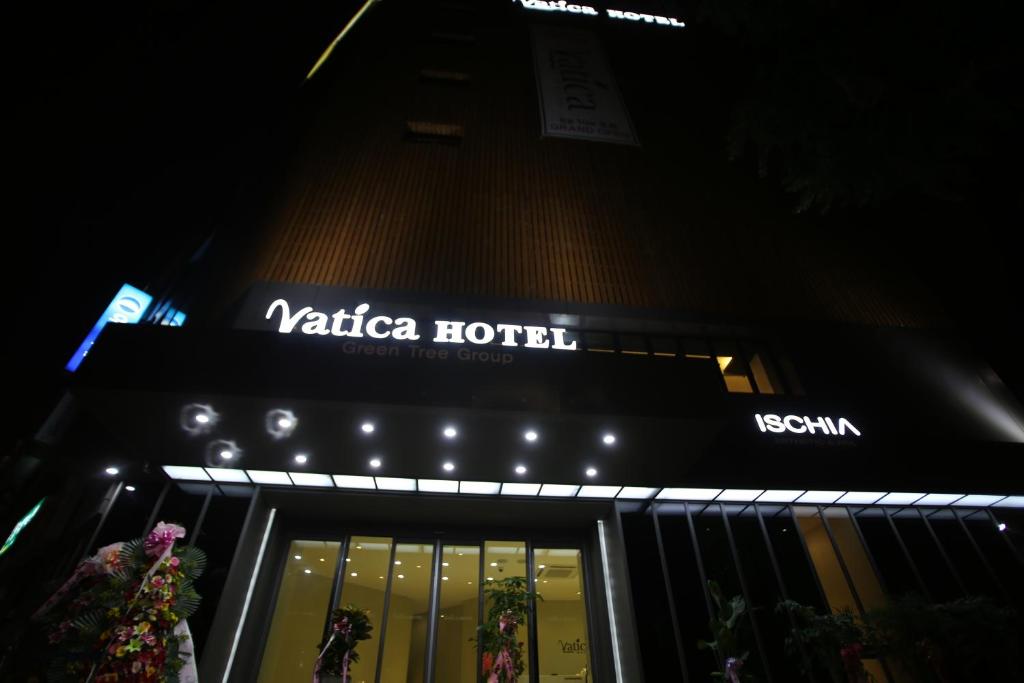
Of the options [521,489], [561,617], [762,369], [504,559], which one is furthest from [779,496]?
[504,559]

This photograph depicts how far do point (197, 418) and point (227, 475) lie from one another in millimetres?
2055

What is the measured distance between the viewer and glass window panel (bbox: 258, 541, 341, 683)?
679cm

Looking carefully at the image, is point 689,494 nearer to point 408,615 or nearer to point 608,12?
point 408,615

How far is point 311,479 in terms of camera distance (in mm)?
7066

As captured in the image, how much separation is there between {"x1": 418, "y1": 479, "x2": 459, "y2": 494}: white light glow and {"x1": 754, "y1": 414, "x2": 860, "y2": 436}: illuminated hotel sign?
17.0ft

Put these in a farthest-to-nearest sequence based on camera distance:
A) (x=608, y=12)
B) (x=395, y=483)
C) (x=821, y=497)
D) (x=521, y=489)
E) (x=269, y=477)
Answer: (x=608, y=12)
(x=821, y=497)
(x=521, y=489)
(x=395, y=483)
(x=269, y=477)

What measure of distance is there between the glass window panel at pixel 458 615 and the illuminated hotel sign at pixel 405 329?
13.5 feet

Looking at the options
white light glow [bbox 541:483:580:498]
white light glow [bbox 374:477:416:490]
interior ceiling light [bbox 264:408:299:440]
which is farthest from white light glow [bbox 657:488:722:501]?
interior ceiling light [bbox 264:408:299:440]

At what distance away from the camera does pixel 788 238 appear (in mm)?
10930

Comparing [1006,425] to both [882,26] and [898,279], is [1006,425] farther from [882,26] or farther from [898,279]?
[882,26]

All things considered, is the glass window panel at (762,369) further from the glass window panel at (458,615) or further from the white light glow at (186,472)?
the white light glow at (186,472)

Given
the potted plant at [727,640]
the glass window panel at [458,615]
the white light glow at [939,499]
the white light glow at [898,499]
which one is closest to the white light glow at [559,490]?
the glass window panel at [458,615]

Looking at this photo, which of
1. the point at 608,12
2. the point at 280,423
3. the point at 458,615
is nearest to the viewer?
the point at 280,423

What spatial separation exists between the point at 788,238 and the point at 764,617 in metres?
8.39
